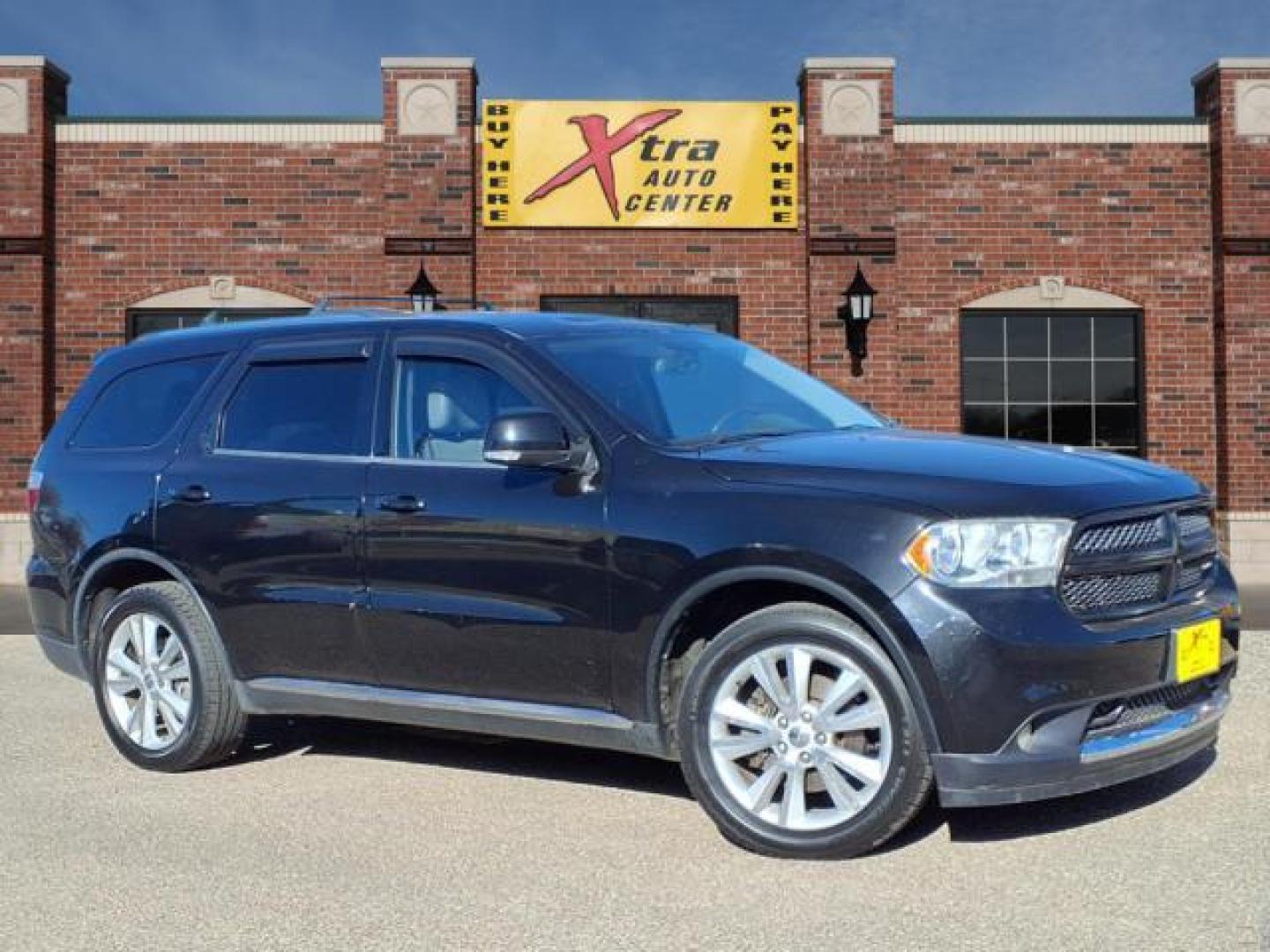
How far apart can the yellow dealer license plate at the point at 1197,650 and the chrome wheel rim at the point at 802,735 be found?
97cm

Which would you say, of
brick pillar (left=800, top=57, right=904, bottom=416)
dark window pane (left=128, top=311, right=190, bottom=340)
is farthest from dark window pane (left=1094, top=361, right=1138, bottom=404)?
dark window pane (left=128, top=311, right=190, bottom=340)

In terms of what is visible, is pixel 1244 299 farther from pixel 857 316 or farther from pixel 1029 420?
pixel 857 316

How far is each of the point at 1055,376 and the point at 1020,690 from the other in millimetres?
13507

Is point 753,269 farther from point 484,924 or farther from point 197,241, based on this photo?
point 484,924

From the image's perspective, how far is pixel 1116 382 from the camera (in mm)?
17375

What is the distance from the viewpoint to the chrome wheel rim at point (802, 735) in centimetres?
462

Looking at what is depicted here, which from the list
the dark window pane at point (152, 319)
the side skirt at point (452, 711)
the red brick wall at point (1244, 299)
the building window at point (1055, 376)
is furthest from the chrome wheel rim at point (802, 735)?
the dark window pane at point (152, 319)

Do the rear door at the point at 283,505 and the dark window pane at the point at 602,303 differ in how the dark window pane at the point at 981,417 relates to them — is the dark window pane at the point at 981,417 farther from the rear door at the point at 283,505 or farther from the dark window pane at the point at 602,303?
the rear door at the point at 283,505

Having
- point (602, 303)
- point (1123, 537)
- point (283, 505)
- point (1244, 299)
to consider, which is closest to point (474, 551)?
point (283, 505)

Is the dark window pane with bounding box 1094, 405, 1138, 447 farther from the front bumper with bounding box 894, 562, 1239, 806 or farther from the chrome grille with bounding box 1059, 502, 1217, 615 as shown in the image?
the front bumper with bounding box 894, 562, 1239, 806

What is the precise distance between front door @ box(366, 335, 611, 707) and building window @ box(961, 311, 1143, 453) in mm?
12325

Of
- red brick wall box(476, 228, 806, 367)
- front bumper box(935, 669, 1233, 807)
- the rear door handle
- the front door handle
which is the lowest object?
front bumper box(935, 669, 1233, 807)

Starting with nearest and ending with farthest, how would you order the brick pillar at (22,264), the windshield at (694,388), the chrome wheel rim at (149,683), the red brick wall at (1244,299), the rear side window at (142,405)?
the windshield at (694,388) < the chrome wheel rim at (149,683) < the rear side window at (142,405) < the brick pillar at (22,264) < the red brick wall at (1244,299)

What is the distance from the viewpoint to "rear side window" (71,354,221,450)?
6.53m
